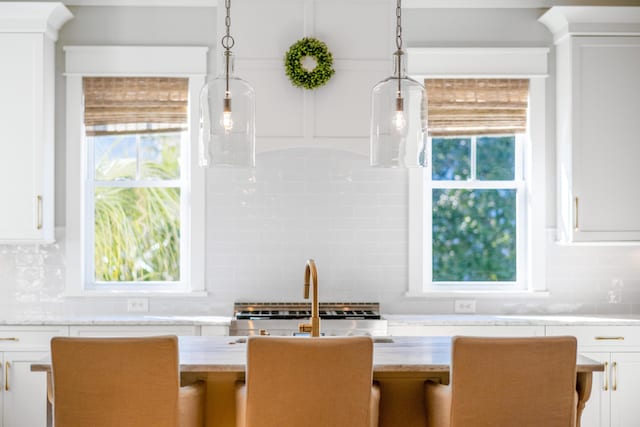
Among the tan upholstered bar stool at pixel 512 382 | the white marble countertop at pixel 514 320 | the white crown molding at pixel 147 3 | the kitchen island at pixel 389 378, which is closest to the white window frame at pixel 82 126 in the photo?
the white crown molding at pixel 147 3

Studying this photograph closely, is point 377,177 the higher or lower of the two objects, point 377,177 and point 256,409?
the higher

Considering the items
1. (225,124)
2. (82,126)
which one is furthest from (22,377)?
(225,124)

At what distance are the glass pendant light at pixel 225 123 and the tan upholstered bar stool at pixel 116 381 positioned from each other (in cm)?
79

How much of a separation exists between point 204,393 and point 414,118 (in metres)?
1.39

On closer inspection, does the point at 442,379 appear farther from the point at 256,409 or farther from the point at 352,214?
the point at 352,214

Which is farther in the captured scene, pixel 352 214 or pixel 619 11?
pixel 352 214

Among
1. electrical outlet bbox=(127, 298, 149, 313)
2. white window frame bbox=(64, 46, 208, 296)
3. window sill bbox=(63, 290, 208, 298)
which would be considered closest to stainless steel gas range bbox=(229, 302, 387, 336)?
window sill bbox=(63, 290, 208, 298)

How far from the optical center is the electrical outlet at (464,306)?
16.5ft

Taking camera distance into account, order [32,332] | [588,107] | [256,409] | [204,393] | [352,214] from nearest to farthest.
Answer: [256,409] < [204,393] < [32,332] < [588,107] < [352,214]

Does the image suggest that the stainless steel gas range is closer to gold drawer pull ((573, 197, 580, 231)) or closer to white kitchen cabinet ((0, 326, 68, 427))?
white kitchen cabinet ((0, 326, 68, 427))

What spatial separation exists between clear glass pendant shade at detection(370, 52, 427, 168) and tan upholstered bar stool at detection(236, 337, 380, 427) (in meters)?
0.81

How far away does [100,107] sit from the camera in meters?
5.05

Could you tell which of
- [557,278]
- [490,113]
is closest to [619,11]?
[490,113]

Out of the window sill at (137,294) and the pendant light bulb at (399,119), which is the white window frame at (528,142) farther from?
the pendant light bulb at (399,119)
